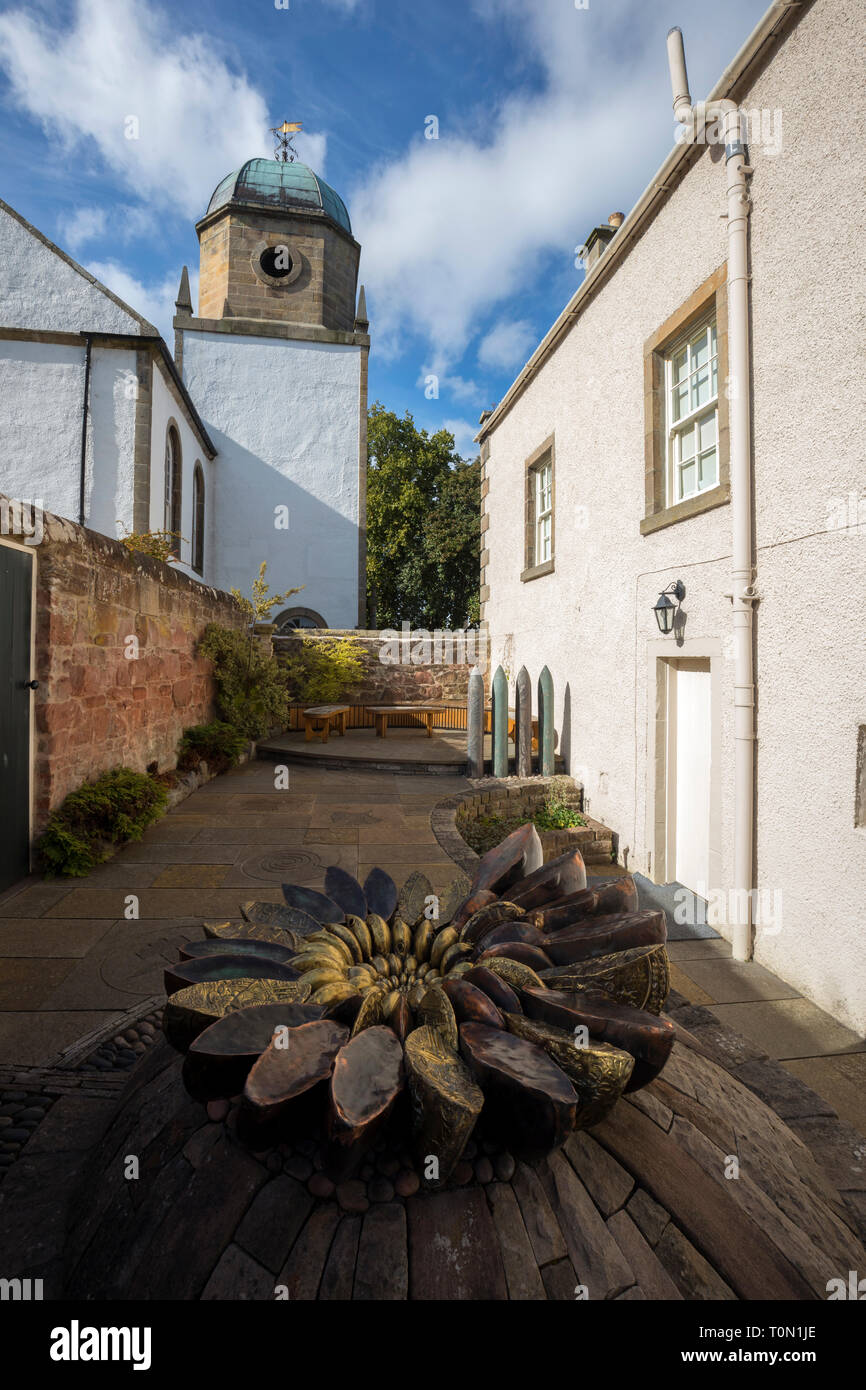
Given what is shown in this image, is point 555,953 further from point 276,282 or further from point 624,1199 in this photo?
point 276,282

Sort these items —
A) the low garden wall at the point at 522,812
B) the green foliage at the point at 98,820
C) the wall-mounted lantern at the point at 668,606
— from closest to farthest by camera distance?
the green foliage at the point at 98,820
the wall-mounted lantern at the point at 668,606
the low garden wall at the point at 522,812

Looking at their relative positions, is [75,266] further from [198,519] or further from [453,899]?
[453,899]

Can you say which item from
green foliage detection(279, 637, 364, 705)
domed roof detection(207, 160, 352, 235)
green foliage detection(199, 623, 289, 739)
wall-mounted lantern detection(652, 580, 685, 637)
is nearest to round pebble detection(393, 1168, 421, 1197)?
wall-mounted lantern detection(652, 580, 685, 637)

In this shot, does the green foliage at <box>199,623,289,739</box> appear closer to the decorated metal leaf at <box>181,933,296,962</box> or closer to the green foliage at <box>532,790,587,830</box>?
the green foliage at <box>532,790,587,830</box>

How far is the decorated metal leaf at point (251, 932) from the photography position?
1.35 metres

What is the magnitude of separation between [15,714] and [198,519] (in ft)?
47.9

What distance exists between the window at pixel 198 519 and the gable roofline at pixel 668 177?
1071cm

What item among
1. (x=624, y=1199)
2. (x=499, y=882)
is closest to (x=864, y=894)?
(x=499, y=882)

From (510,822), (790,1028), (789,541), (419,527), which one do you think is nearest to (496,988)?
(790,1028)

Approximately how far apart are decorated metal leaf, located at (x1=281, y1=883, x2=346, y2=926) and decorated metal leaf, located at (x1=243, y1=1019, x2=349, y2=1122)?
0.52 metres

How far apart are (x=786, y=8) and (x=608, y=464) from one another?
346 cm

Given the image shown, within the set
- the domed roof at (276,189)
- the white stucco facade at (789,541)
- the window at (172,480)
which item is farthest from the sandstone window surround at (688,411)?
the domed roof at (276,189)

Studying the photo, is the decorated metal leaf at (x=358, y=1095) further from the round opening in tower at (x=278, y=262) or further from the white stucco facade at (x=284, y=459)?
the round opening in tower at (x=278, y=262)

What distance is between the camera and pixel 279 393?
19.7 metres
